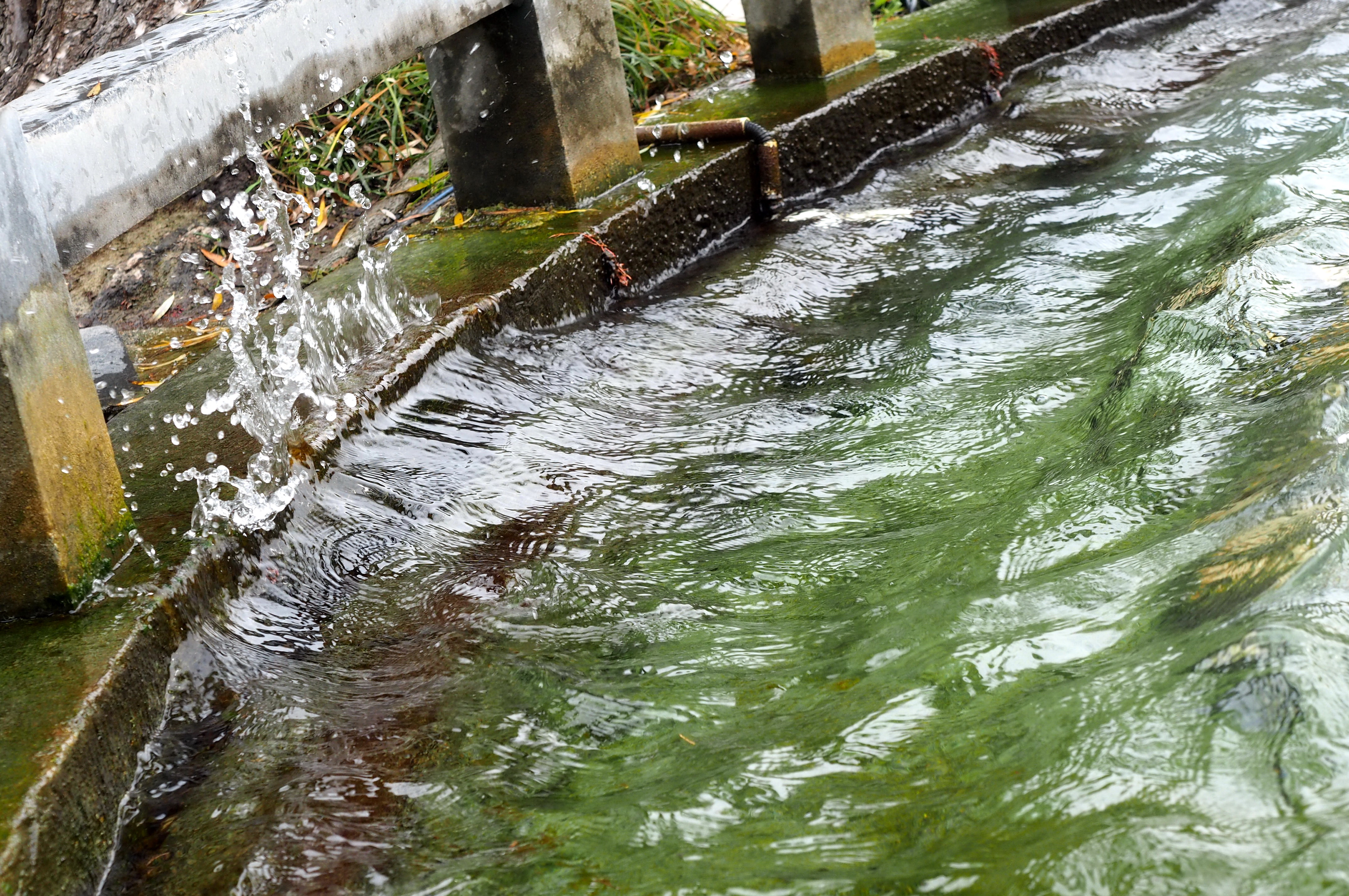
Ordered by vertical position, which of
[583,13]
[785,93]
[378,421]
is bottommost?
[378,421]

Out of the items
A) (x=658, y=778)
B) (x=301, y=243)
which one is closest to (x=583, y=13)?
(x=301, y=243)

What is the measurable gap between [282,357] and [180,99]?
76 centimetres

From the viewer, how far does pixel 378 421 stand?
10.9 ft

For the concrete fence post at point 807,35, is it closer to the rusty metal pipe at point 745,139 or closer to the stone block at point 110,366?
the rusty metal pipe at point 745,139

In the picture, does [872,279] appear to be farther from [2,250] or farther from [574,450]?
[2,250]

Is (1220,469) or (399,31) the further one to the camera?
(399,31)

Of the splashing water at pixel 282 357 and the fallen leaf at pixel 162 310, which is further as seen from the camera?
the fallen leaf at pixel 162 310

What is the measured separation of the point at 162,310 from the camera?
6.36 meters

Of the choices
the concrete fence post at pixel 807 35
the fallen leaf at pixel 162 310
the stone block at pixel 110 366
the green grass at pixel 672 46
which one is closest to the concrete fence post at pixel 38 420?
the stone block at pixel 110 366

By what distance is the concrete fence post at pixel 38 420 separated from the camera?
2.35 m

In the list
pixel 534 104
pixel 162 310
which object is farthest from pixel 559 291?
pixel 162 310

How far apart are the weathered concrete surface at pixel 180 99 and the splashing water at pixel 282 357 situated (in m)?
0.14

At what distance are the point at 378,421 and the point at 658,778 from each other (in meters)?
1.66

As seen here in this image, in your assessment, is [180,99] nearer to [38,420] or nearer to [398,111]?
[38,420]
